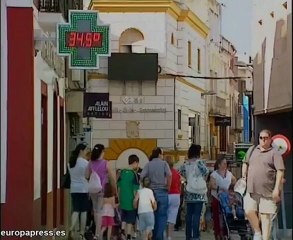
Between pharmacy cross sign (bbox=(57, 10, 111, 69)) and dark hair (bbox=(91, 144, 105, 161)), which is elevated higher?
pharmacy cross sign (bbox=(57, 10, 111, 69))

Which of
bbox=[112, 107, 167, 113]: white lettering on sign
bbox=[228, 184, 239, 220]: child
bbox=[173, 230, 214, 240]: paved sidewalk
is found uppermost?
bbox=[112, 107, 167, 113]: white lettering on sign

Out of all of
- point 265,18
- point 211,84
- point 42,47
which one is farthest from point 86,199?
point 211,84

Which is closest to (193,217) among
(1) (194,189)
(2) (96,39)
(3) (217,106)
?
(1) (194,189)

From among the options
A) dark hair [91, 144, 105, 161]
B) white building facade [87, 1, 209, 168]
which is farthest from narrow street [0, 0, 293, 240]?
white building facade [87, 1, 209, 168]

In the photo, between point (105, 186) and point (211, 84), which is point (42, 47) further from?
point (211, 84)

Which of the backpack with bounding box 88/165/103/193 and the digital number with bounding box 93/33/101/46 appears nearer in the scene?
the digital number with bounding box 93/33/101/46

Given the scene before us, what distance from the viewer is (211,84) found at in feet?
168

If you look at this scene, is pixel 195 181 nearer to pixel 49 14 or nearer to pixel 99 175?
pixel 99 175

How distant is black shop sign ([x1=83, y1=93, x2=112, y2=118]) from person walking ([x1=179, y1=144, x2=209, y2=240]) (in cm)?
793

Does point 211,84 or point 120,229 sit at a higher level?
point 211,84

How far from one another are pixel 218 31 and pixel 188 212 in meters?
42.2

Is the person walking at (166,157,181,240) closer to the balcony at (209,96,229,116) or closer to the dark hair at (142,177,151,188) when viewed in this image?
the dark hair at (142,177,151,188)

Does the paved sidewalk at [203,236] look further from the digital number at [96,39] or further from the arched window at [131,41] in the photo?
the arched window at [131,41]

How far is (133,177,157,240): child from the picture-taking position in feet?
52.1
